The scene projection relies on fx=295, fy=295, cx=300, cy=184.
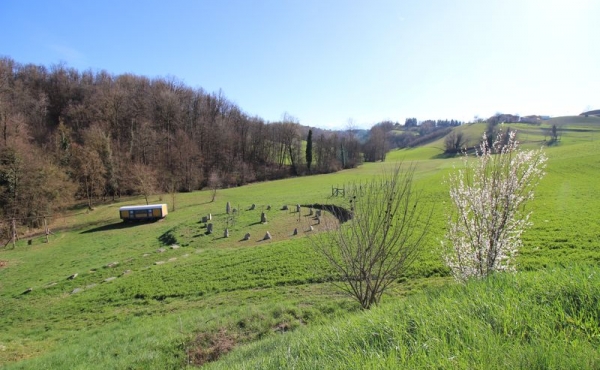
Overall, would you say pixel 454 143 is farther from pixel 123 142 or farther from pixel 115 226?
pixel 115 226

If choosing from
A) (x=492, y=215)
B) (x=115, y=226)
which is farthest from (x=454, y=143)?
(x=492, y=215)

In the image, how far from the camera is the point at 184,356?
7.26 metres

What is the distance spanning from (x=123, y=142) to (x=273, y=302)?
193 feet

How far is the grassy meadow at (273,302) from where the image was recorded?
2.74 m

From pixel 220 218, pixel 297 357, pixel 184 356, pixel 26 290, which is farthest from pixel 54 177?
pixel 297 357

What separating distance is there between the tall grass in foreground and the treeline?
38443 mm

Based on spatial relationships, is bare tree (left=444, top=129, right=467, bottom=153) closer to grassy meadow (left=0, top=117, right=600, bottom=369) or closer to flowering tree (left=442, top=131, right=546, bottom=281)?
grassy meadow (left=0, top=117, right=600, bottom=369)

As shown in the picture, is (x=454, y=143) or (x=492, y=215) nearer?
(x=492, y=215)

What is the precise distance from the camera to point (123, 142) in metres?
57.1

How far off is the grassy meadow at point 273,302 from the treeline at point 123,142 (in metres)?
8.32

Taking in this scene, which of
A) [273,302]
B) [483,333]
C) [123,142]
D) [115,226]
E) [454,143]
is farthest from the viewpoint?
Result: [454,143]

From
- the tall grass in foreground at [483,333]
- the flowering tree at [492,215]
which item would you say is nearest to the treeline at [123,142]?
the flowering tree at [492,215]

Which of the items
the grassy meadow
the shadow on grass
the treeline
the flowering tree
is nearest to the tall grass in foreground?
the grassy meadow

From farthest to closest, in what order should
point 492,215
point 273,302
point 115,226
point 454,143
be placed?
1. point 454,143
2. point 115,226
3. point 273,302
4. point 492,215
